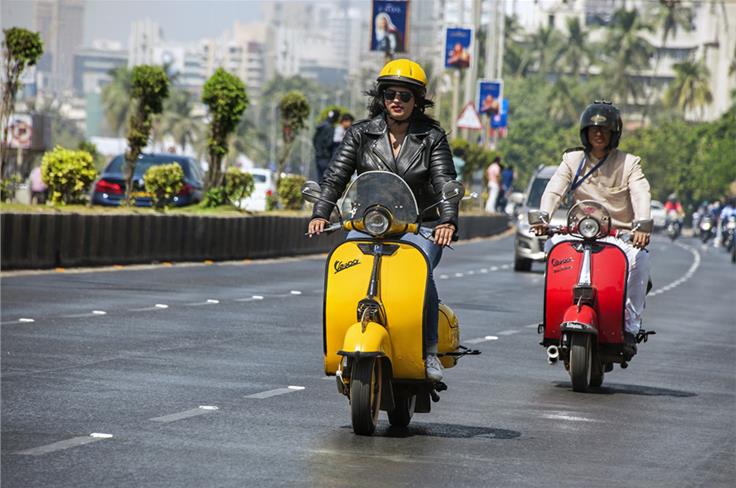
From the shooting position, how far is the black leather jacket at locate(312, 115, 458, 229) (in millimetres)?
9148

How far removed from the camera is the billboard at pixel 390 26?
3856cm

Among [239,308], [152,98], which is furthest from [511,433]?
[152,98]

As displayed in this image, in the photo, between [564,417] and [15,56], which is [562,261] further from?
[15,56]

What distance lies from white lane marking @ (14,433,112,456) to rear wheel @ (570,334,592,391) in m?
3.95

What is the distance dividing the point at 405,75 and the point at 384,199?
2.36 feet

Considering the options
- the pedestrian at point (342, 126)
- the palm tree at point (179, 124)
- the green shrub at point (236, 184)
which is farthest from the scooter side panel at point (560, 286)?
the palm tree at point (179, 124)

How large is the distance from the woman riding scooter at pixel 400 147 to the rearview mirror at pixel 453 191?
164 mm

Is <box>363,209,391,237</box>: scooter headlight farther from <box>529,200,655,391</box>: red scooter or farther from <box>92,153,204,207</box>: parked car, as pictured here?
<box>92,153,204,207</box>: parked car

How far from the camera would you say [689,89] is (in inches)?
5113

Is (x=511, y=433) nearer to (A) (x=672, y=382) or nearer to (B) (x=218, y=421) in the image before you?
(B) (x=218, y=421)

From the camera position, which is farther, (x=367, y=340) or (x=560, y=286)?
(x=560, y=286)

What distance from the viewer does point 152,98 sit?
28.3 meters

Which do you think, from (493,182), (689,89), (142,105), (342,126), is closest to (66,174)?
(142,105)

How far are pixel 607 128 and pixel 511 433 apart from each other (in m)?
3.23
